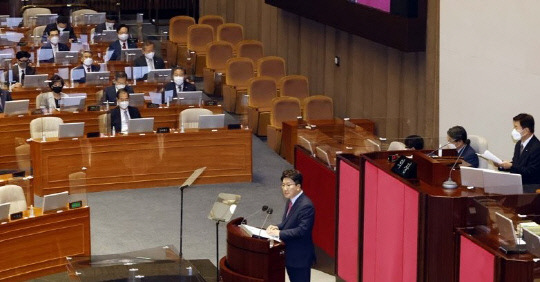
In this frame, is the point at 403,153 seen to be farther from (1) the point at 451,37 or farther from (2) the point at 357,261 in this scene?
(1) the point at 451,37

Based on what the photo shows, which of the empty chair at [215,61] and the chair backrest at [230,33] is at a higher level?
the chair backrest at [230,33]

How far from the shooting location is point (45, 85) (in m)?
18.5

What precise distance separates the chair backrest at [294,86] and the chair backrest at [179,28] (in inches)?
171

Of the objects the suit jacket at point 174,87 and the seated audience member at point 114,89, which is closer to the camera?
the seated audience member at point 114,89

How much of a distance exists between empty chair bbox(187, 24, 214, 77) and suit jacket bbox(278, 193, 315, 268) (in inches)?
458

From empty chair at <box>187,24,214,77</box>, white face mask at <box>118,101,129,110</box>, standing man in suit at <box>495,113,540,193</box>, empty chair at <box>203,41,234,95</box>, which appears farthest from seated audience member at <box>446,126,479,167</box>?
empty chair at <box>187,24,214,77</box>

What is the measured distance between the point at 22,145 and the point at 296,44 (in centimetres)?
674

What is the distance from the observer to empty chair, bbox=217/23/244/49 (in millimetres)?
22844

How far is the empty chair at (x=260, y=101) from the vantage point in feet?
62.6

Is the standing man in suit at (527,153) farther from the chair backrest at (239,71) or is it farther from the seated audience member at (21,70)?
the seated audience member at (21,70)

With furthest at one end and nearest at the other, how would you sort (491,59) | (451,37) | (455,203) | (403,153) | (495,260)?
(451,37)
(491,59)
(403,153)
(455,203)
(495,260)

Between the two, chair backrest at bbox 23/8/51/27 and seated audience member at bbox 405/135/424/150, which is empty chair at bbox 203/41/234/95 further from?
seated audience member at bbox 405/135/424/150

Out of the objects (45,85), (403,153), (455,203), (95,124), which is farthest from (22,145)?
(455,203)

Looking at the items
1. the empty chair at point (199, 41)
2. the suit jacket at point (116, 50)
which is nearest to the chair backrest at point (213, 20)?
the empty chair at point (199, 41)
